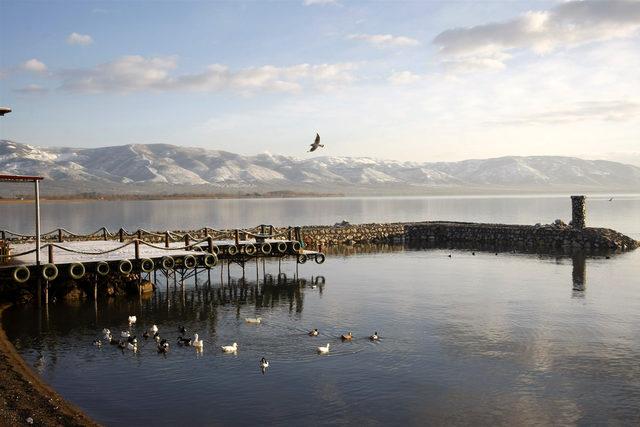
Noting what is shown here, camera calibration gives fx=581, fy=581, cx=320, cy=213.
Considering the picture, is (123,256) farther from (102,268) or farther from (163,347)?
(163,347)

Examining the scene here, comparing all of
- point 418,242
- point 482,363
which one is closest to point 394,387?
point 482,363

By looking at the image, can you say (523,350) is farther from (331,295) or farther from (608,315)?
(331,295)

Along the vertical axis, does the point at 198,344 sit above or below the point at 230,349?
above

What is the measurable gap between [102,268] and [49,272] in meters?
3.07

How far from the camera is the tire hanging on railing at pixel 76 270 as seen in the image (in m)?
34.5

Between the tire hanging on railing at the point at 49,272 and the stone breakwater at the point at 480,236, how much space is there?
115 feet

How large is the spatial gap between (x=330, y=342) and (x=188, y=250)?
18.2 meters

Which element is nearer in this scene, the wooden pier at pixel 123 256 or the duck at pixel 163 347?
the duck at pixel 163 347

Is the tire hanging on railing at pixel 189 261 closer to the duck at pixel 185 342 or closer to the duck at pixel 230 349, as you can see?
the duck at pixel 185 342

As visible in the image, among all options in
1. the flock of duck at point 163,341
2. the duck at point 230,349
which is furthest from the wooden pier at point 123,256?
the duck at point 230,349

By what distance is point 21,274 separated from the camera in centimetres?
3319

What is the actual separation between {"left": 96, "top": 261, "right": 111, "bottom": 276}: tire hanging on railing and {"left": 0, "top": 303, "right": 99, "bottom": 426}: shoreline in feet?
43.7

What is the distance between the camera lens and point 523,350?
2581cm

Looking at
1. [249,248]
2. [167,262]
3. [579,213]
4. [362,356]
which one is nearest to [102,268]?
[167,262]
